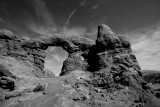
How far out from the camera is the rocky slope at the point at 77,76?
12.0m

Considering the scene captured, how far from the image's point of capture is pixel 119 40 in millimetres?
20047

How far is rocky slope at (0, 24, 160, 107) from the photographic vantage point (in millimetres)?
11977

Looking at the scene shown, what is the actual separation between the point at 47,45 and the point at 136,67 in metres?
17.5

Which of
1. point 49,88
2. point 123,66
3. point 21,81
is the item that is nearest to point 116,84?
point 123,66

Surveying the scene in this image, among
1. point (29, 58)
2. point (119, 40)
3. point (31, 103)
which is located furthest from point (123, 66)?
point (29, 58)

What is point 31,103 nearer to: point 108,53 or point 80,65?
point 80,65

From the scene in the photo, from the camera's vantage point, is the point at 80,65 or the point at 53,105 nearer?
the point at 53,105

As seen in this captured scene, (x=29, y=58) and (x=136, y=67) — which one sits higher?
(x=29, y=58)

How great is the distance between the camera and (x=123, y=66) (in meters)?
17.0

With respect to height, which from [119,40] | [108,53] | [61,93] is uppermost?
[119,40]

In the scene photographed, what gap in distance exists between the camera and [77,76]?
16281 mm

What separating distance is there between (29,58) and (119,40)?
16.8 meters

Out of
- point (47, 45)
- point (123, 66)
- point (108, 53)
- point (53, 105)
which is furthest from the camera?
point (47, 45)

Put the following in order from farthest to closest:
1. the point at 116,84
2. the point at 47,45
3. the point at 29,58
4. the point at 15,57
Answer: the point at 47,45, the point at 29,58, the point at 15,57, the point at 116,84
